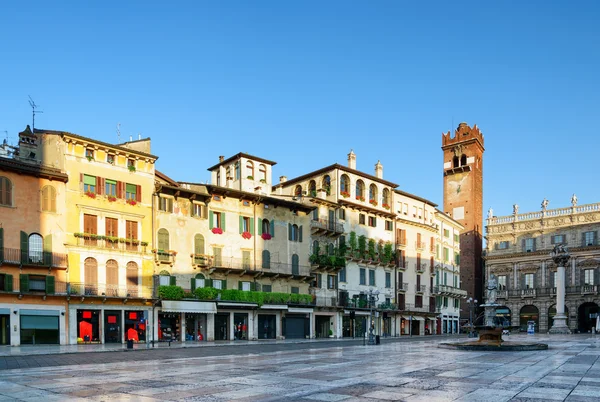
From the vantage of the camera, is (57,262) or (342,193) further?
(342,193)

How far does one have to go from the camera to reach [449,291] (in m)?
76.7

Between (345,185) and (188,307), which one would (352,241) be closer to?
(345,185)

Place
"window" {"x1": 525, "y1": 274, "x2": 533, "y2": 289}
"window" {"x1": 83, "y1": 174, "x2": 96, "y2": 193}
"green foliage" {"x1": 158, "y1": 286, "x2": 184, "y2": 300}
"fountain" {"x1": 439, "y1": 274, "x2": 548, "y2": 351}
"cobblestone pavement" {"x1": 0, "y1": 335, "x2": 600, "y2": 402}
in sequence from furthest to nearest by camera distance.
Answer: "window" {"x1": 525, "y1": 274, "x2": 533, "y2": 289} → "green foliage" {"x1": 158, "y1": 286, "x2": 184, "y2": 300} → "window" {"x1": 83, "y1": 174, "x2": 96, "y2": 193} → "fountain" {"x1": 439, "y1": 274, "x2": 548, "y2": 351} → "cobblestone pavement" {"x1": 0, "y1": 335, "x2": 600, "y2": 402}

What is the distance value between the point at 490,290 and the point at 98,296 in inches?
1145

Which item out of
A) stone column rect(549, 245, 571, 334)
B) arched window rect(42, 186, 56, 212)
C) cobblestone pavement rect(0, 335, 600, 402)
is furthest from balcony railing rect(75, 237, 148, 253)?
stone column rect(549, 245, 571, 334)

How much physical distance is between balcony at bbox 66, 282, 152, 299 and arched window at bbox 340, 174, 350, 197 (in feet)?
84.1

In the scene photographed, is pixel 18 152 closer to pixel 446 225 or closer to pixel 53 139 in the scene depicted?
pixel 53 139

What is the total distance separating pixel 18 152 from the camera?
40.2 metres

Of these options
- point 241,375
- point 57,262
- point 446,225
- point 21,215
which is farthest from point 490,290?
point 446,225

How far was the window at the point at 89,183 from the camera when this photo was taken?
41156 mm

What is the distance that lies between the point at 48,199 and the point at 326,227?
93.4ft

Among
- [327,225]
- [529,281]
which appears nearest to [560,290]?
[529,281]

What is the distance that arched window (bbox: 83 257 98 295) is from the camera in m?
40.2

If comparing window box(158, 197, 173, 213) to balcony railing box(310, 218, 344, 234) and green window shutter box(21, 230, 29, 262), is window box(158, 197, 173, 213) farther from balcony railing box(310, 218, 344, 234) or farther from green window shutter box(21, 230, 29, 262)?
balcony railing box(310, 218, 344, 234)
